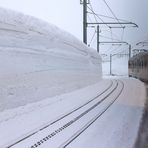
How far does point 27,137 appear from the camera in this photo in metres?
7.60

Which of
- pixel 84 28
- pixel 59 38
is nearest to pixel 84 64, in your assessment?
pixel 84 28

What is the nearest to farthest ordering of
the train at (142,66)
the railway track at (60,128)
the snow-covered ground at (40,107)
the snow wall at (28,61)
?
1. the railway track at (60,128)
2. the snow-covered ground at (40,107)
3. the snow wall at (28,61)
4. the train at (142,66)

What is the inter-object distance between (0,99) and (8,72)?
99cm

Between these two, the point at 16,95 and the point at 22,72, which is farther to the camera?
the point at 22,72

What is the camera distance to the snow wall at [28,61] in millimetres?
10570

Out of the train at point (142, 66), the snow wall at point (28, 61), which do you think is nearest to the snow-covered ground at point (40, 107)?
the snow wall at point (28, 61)

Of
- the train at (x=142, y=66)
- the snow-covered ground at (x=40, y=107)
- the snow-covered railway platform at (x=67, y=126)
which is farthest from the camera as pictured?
the train at (x=142, y=66)

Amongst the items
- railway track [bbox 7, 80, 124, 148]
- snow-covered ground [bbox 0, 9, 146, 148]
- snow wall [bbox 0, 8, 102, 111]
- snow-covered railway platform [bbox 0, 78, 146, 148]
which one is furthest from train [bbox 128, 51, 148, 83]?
railway track [bbox 7, 80, 124, 148]

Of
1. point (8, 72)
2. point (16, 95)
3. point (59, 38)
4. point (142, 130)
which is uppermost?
point (59, 38)

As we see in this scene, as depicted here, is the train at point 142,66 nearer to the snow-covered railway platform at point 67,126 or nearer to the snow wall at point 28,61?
the snow wall at point 28,61

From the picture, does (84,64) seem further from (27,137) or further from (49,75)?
(27,137)

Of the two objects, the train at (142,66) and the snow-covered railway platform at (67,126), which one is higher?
the train at (142,66)

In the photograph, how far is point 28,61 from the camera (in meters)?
12.5

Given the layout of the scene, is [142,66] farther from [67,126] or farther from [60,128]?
[60,128]
